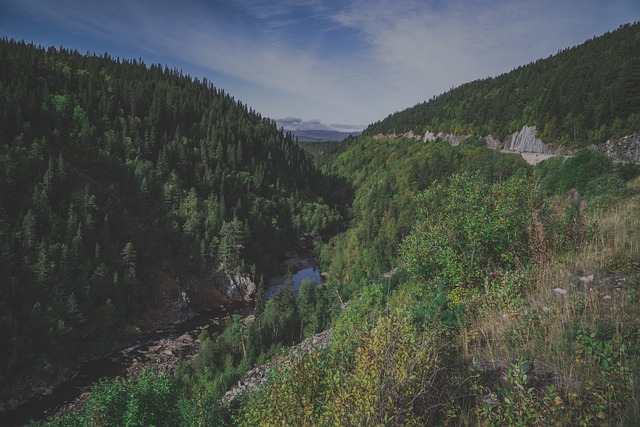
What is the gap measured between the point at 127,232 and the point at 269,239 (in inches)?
1585

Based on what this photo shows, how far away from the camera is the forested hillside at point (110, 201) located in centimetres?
5106

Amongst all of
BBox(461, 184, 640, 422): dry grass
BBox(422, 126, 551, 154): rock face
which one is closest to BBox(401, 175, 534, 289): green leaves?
BBox(461, 184, 640, 422): dry grass

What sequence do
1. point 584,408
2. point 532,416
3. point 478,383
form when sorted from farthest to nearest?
point 478,383, point 584,408, point 532,416

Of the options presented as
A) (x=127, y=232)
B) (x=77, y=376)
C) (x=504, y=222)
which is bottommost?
(x=77, y=376)

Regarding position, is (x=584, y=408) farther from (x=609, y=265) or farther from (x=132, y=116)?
(x=132, y=116)

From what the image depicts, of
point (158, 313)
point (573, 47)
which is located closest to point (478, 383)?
point (158, 313)

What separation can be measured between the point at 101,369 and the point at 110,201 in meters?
41.4

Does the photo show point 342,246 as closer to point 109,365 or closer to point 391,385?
point 109,365

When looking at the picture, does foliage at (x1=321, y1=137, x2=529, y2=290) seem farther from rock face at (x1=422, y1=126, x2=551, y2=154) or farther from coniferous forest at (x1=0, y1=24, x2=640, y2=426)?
rock face at (x1=422, y1=126, x2=551, y2=154)

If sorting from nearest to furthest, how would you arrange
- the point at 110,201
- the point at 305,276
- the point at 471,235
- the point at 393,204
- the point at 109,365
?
the point at 471,235
the point at 109,365
the point at 110,201
the point at 393,204
the point at 305,276

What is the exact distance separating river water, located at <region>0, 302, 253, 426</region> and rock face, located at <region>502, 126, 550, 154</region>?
75.7 m

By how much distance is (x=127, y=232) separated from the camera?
71875mm

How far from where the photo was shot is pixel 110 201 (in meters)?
74.7

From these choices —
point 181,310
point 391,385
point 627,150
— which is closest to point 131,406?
point 391,385
